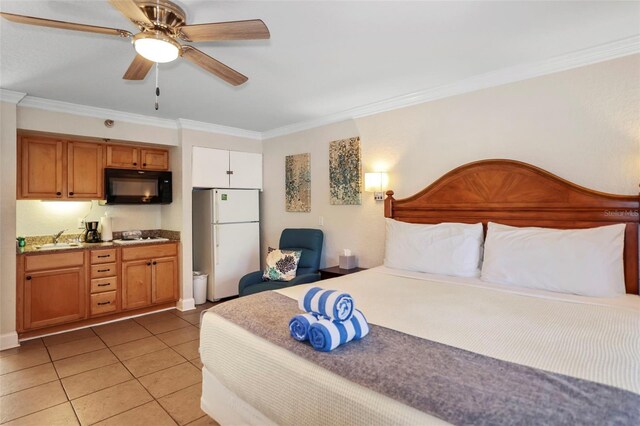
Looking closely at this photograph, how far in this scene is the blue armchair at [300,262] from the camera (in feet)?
11.8

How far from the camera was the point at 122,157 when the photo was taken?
13.5ft

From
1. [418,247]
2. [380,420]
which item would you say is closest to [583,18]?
[418,247]

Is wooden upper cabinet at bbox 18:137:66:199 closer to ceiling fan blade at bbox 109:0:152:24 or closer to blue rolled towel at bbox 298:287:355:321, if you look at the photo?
ceiling fan blade at bbox 109:0:152:24

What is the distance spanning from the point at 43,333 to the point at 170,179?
216 centimetres

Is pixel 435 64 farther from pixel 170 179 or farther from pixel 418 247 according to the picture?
pixel 170 179

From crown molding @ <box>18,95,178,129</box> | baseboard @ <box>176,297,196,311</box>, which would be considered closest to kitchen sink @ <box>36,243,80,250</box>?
baseboard @ <box>176,297,196,311</box>

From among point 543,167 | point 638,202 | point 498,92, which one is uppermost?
point 498,92

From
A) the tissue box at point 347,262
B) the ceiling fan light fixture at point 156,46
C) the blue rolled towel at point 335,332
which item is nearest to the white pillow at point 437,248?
the tissue box at point 347,262

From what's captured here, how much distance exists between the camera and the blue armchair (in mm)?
3602

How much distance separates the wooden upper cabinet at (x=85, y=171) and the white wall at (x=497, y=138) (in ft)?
8.16

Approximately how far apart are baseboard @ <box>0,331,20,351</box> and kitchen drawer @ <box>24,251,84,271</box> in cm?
61

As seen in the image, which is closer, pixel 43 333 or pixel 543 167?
pixel 543 167

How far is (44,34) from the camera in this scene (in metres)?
2.13

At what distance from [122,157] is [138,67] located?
2414 mm
